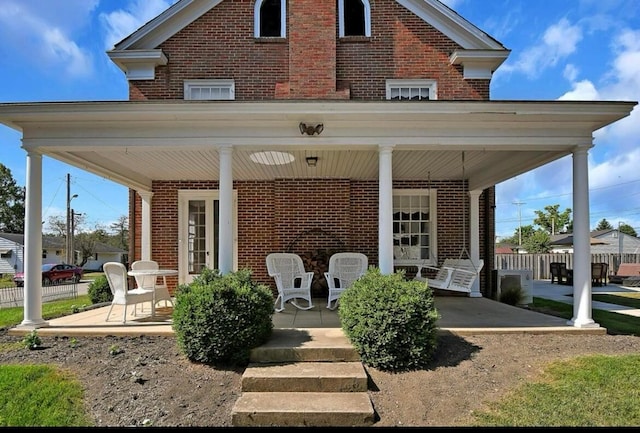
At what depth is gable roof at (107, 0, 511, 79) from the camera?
870cm

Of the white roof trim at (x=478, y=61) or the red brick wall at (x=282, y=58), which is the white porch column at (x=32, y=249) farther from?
the white roof trim at (x=478, y=61)

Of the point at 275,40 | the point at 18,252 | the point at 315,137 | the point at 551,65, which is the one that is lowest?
the point at 18,252

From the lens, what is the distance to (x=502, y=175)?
24.9ft

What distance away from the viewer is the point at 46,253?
39.9 metres

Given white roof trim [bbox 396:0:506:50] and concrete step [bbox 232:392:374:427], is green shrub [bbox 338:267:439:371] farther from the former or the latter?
white roof trim [bbox 396:0:506:50]

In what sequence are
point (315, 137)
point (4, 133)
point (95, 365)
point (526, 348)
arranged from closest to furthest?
point (95, 365)
point (526, 348)
point (315, 137)
point (4, 133)

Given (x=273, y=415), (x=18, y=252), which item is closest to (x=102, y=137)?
(x=273, y=415)

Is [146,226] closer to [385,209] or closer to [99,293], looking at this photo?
[99,293]

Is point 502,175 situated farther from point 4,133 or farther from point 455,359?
point 4,133

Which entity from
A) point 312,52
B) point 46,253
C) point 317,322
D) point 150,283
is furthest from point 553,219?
point 46,253

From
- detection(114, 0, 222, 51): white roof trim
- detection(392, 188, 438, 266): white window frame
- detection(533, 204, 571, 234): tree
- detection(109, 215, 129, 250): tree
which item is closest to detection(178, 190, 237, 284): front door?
detection(114, 0, 222, 51): white roof trim

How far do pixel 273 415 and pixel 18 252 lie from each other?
141 ft

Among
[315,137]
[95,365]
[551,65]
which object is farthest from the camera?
[551,65]

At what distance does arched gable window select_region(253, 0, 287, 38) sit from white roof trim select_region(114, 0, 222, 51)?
3.12 ft
